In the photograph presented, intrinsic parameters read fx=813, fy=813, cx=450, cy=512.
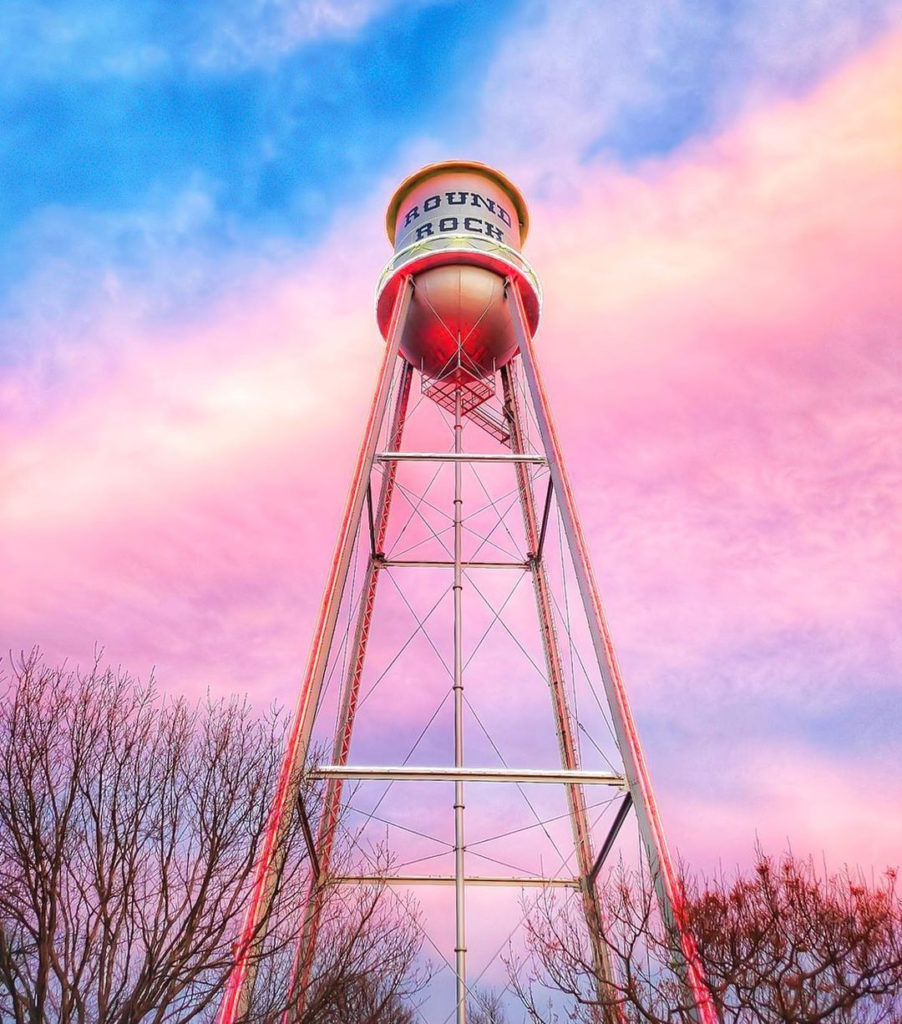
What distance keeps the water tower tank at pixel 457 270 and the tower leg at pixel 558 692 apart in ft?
4.29

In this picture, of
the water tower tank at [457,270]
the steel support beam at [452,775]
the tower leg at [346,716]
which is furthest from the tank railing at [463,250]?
the steel support beam at [452,775]

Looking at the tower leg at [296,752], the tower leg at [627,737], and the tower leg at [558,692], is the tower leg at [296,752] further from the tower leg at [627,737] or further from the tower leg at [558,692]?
the tower leg at [558,692]

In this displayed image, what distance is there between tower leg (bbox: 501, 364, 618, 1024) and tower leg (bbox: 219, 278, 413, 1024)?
3.77m

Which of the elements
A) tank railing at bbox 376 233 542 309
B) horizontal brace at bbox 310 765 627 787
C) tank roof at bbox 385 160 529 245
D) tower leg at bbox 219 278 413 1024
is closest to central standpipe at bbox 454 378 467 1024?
horizontal brace at bbox 310 765 627 787

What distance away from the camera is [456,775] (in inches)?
400

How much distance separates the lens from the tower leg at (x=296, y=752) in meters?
8.64

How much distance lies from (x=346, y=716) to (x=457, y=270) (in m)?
8.99

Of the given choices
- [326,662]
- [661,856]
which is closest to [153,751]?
[326,662]

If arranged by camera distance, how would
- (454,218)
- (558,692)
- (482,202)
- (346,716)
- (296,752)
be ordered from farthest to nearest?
(482,202) < (454,218) < (558,692) < (346,716) < (296,752)

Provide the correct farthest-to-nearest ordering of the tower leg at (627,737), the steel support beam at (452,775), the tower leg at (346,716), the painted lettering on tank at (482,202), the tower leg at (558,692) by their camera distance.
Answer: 1. the painted lettering on tank at (482,202)
2. the tower leg at (558,692)
3. the tower leg at (346,716)
4. the steel support beam at (452,775)
5. the tower leg at (627,737)

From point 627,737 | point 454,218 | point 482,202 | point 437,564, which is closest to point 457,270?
point 454,218

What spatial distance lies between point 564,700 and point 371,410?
20.6ft

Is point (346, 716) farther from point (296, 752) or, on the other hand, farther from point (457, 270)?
point (457, 270)

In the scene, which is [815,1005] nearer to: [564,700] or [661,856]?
[661,856]
